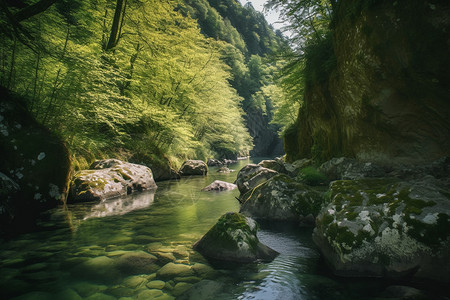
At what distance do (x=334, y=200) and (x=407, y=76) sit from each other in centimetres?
299

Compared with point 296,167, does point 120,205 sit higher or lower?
lower

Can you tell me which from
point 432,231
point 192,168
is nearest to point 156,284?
point 432,231

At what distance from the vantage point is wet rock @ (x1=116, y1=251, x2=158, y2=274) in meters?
3.24

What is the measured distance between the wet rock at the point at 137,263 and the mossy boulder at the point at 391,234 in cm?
245

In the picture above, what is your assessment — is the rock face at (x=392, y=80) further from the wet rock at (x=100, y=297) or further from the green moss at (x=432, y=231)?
the wet rock at (x=100, y=297)

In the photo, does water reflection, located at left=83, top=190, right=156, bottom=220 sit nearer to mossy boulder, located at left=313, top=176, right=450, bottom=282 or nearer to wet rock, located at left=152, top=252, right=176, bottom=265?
wet rock, located at left=152, top=252, right=176, bottom=265

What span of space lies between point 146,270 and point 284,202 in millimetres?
3533

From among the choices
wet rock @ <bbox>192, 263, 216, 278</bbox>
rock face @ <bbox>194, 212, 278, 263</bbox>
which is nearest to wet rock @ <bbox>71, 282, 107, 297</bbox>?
wet rock @ <bbox>192, 263, 216, 278</bbox>

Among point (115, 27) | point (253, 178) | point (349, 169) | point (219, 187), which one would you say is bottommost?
point (219, 187)

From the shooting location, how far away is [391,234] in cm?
299

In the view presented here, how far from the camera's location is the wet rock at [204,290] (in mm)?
2637

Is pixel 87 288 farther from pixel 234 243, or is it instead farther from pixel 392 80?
pixel 392 80

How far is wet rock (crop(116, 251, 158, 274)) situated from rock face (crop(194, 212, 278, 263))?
0.76 metres

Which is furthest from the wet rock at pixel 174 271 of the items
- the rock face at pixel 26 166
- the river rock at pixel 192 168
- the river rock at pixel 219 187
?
the river rock at pixel 192 168
